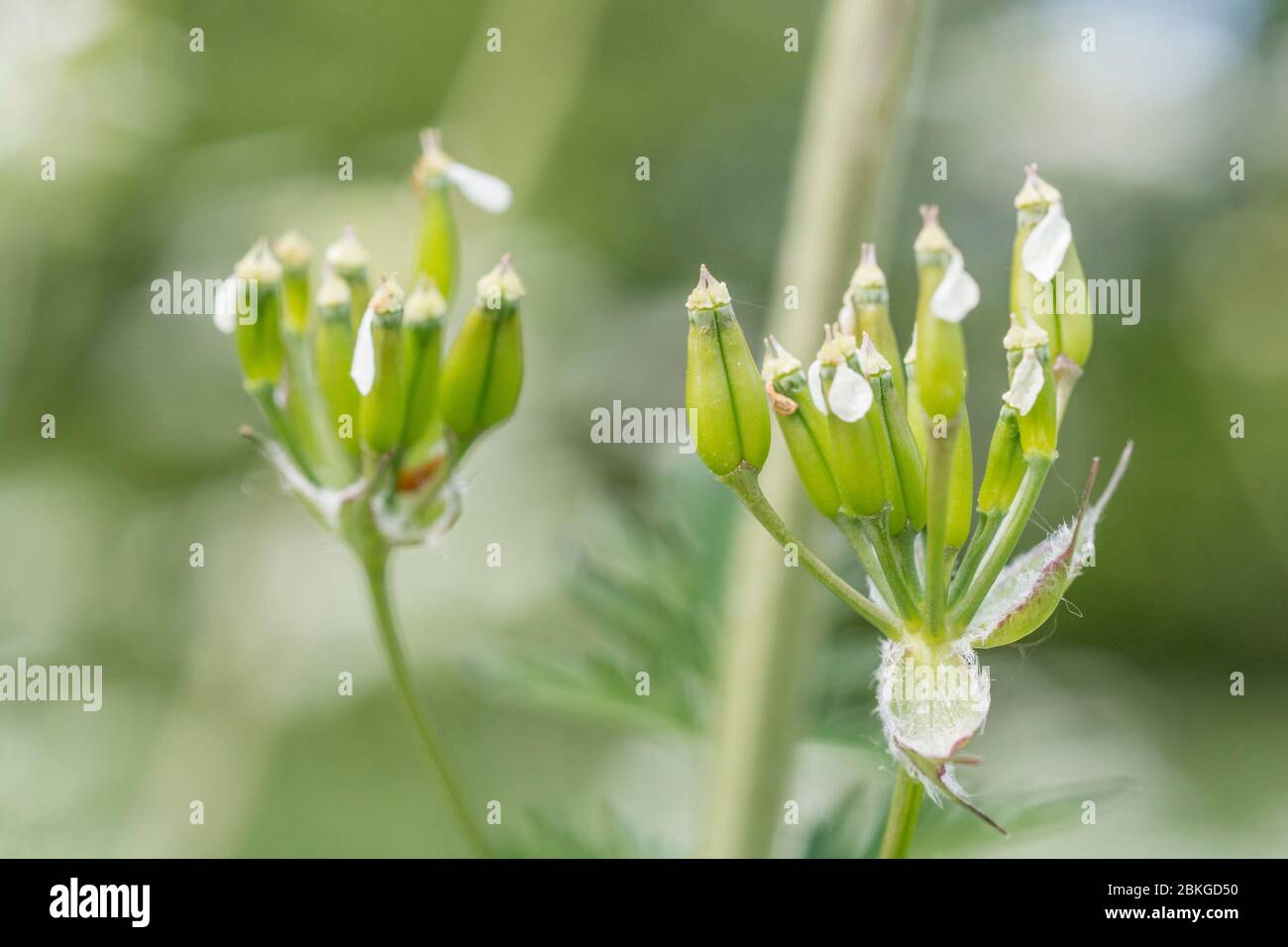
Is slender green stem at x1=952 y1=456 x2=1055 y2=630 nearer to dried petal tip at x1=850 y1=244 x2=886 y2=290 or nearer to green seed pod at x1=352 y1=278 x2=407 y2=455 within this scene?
dried petal tip at x1=850 y1=244 x2=886 y2=290

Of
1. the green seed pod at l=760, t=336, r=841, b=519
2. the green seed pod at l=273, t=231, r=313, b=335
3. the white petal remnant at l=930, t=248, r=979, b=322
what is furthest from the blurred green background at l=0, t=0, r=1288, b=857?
the white petal remnant at l=930, t=248, r=979, b=322

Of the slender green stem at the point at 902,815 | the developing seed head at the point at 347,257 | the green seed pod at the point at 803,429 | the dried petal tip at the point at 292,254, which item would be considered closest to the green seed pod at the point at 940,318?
the green seed pod at the point at 803,429

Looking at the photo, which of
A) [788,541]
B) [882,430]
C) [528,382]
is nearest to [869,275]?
[882,430]

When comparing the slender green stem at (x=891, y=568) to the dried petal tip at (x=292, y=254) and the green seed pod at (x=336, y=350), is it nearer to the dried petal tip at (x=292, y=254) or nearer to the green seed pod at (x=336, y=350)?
the green seed pod at (x=336, y=350)

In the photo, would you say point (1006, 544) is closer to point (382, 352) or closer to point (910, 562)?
point (910, 562)

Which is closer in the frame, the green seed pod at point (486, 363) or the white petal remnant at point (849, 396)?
the white petal remnant at point (849, 396)
